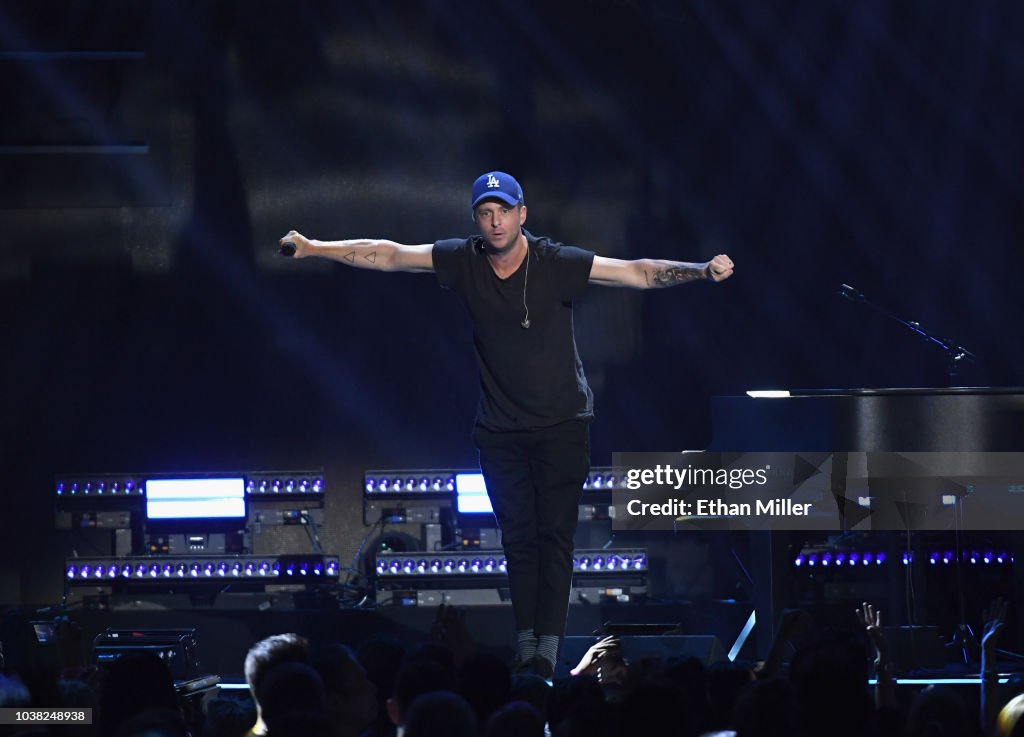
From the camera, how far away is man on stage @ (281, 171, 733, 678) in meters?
5.23

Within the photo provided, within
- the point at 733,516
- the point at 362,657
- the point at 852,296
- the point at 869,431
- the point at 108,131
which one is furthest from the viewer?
the point at 108,131

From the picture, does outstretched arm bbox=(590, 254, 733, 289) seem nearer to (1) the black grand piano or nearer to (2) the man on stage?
(2) the man on stage

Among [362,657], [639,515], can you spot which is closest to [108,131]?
[639,515]

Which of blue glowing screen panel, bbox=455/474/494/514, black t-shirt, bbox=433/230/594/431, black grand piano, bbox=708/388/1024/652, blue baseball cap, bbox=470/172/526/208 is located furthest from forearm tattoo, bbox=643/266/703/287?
blue glowing screen panel, bbox=455/474/494/514

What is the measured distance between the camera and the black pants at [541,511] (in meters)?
5.31

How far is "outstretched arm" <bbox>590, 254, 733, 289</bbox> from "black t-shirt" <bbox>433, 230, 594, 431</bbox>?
6cm

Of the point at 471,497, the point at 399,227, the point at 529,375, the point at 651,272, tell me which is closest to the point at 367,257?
the point at 529,375

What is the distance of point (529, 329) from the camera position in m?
5.23

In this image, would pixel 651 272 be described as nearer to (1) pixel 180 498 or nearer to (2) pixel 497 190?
(2) pixel 497 190

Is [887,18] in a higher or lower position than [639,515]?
higher

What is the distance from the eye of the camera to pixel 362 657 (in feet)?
16.3

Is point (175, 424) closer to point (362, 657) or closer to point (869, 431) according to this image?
point (869, 431)

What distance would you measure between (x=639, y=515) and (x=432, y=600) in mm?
1632

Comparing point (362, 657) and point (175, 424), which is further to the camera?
point (175, 424)
